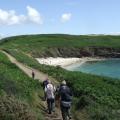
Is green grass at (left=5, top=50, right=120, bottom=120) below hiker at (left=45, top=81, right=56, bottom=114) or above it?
below

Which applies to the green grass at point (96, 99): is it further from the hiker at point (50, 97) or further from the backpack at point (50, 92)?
the backpack at point (50, 92)

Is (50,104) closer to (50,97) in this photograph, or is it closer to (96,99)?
(50,97)

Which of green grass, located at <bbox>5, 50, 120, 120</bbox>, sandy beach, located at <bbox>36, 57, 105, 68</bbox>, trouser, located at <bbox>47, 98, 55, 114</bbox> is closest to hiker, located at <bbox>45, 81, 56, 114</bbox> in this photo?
trouser, located at <bbox>47, 98, 55, 114</bbox>

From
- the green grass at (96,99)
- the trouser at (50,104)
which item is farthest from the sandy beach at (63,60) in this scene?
the trouser at (50,104)

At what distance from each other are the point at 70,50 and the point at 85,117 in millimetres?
125319

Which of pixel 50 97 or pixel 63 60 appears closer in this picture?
pixel 50 97

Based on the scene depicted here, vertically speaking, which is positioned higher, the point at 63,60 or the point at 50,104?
the point at 50,104

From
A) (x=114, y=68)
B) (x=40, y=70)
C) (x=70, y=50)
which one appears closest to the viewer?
(x=40, y=70)

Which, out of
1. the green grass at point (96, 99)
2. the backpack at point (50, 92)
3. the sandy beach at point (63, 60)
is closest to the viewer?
the green grass at point (96, 99)

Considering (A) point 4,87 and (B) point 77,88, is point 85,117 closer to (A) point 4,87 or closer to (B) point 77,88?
(A) point 4,87

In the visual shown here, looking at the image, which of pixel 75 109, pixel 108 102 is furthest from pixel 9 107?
pixel 108 102

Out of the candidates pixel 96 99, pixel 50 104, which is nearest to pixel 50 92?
pixel 50 104

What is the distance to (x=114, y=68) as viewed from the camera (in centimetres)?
11325

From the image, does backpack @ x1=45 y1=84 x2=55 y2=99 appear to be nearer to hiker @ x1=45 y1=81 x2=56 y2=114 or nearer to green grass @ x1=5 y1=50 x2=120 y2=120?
hiker @ x1=45 y1=81 x2=56 y2=114
